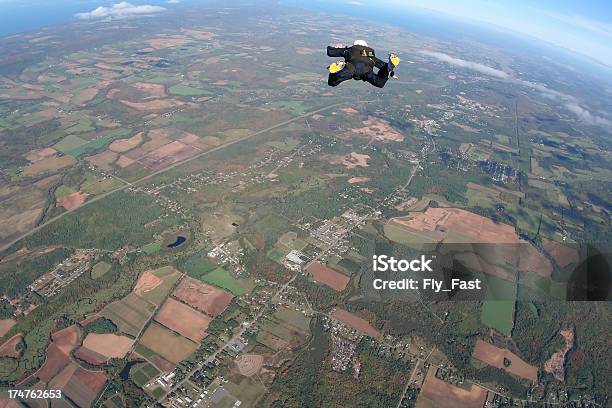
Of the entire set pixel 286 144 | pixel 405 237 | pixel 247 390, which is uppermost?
pixel 286 144

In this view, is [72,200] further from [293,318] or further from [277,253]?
[293,318]

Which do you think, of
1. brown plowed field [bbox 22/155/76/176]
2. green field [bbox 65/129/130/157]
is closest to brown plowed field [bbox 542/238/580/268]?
brown plowed field [bbox 22/155/76/176]

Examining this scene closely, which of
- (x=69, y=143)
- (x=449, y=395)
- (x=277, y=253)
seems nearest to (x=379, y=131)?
(x=277, y=253)

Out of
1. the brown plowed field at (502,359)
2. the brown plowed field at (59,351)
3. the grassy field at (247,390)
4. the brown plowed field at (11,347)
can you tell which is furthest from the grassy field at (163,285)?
the brown plowed field at (502,359)

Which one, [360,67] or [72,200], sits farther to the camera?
[72,200]

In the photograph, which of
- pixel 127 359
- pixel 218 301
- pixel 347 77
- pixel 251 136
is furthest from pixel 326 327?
pixel 251 136

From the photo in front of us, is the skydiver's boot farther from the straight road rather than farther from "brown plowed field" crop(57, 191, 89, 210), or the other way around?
"brown plowed field" crop(57, 191, 89, 210)

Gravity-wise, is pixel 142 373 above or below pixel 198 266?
below
